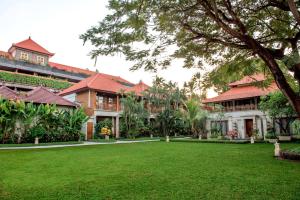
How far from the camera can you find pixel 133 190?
459 centimetres

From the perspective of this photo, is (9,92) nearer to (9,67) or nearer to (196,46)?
(9,67)

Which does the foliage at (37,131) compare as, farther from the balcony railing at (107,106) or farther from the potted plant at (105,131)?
the balcony railing at (107,106)

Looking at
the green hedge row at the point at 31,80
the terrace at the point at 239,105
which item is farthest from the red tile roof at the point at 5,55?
the terrace at the point at 239,105

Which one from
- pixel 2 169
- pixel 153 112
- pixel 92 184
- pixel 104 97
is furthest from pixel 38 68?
pixel 92 184

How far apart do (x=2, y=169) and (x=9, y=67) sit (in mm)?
24226

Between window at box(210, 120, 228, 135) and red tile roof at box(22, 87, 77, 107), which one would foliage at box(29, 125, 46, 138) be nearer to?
red tile roof at box(22, 87, 77, 107)

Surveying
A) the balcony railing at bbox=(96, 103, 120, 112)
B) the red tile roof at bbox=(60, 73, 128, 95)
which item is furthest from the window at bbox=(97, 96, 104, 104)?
the red tile roof at bbox=(60, 73, 128, 95)

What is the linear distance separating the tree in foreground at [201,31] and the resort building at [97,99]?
652 inches

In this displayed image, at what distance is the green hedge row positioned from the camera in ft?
81.5

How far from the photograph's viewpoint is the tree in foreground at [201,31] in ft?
19.4

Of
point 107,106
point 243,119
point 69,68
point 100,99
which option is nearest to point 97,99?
point 100,99

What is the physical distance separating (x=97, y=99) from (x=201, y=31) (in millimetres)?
19847

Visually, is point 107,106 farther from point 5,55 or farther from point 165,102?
point 5,55

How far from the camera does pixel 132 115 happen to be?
2456 centimetres
